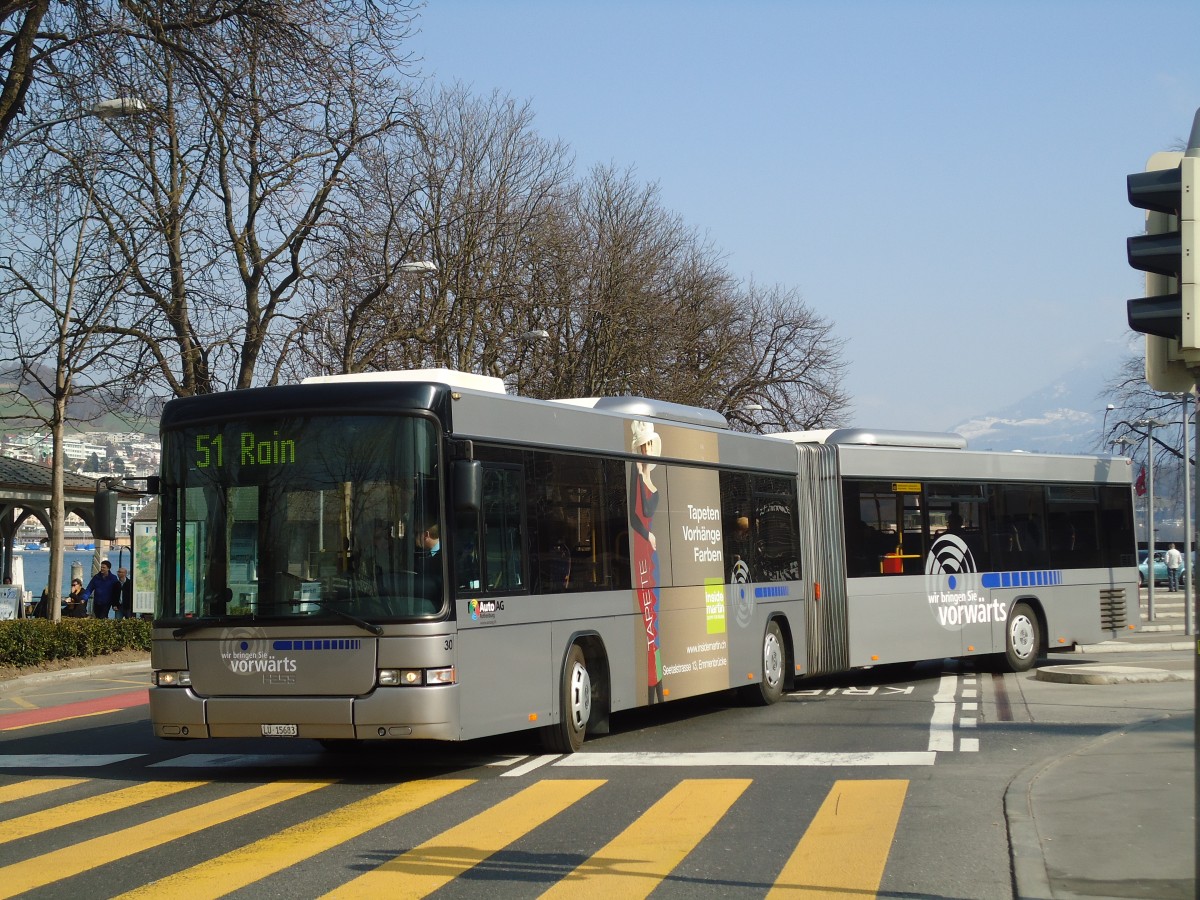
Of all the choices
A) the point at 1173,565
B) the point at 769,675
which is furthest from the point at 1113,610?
the point at 1173,565

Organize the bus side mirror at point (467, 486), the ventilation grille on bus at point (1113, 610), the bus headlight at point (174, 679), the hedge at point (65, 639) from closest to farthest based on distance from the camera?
the bus side mirror at point (467, 486) → the bus headlight at point (174, 679) → the ventilation grille on bus at point (1113, 610) → the hedge at point (65, 639)

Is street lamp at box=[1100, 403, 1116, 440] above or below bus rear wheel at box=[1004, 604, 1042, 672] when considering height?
above

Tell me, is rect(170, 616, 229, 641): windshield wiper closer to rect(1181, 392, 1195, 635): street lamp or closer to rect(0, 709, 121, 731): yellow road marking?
rect(0, 709, 121, 731): yellow road marking

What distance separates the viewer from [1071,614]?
70.4 ft

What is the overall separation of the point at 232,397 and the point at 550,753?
13.6ft

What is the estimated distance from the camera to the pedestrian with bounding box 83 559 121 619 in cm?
3070

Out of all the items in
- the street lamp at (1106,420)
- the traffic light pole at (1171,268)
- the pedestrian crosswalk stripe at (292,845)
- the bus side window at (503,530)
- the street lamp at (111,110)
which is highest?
the street lamp at (111,110)

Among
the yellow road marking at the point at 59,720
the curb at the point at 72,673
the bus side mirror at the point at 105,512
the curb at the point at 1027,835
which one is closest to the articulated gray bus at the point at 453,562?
the bus side mirror at the point at 105,512

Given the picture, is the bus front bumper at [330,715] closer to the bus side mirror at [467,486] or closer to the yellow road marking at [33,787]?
the yellow road marking at [33,787]

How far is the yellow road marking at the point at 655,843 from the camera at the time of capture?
7.34m

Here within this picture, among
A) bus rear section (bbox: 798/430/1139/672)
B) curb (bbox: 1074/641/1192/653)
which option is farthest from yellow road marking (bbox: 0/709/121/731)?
curb (bbox: 1074/641/1192/653)

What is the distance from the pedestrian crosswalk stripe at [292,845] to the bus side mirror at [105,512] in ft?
12.2

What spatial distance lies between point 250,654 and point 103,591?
2147 cm

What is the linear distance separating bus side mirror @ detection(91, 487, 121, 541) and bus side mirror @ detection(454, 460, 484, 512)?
3.60 metres
